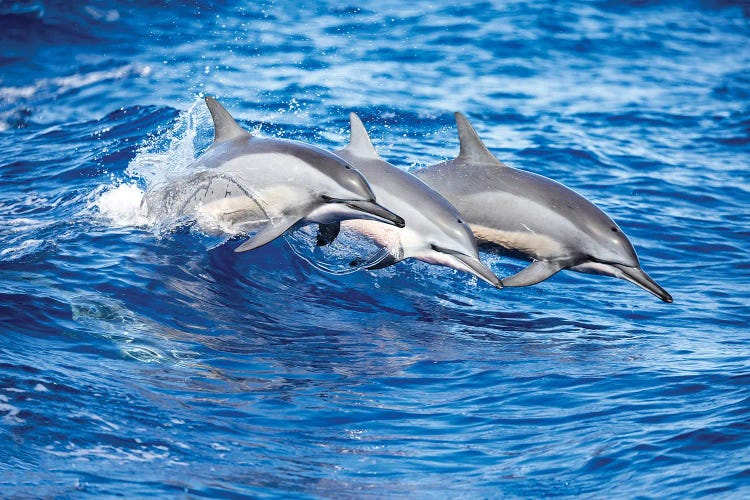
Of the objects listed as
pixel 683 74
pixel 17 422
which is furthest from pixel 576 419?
pixel 683 74

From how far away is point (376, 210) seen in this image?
7492 millimetres

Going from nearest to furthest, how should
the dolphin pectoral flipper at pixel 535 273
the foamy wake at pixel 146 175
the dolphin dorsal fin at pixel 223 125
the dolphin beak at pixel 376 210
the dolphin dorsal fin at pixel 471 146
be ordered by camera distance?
the dolphin beak at pixel 376 210 < the dolphin pectoral flipper at pixel 535 273 < the dolphin dorsal fin at pixel 471 146 < the dolphin dorsal fin at pixel 223 125 < the foamy wake at pixel 146 175

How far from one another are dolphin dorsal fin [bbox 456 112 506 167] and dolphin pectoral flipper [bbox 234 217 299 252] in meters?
1.53

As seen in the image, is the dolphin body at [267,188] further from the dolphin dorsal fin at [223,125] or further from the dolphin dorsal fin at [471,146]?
the dolphin dorsal fin at [471,146]

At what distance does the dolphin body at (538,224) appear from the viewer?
26.3 ft

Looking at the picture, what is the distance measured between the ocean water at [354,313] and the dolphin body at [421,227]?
0.69 meters

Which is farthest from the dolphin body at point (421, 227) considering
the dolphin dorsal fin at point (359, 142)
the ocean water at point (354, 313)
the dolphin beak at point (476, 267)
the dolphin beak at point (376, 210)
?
the ocean water at point (354, 313)

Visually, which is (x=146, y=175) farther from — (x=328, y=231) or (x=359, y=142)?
(x=359, y=142)

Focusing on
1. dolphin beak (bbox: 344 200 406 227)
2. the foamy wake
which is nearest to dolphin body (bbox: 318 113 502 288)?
dolphin beak (bbox: 344 200 406 227)

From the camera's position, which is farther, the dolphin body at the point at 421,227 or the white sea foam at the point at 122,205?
the white sea foam at the point at 122,205

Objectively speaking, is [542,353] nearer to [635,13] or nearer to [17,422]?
[17,422]

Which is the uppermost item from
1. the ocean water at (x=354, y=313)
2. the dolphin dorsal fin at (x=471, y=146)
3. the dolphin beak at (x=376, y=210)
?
the dolphin dorsal fin at (x=471, y=146)

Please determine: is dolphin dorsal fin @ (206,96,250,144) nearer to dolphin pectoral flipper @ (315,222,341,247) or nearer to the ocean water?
the ocean water

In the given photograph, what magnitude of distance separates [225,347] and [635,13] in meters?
17.3
